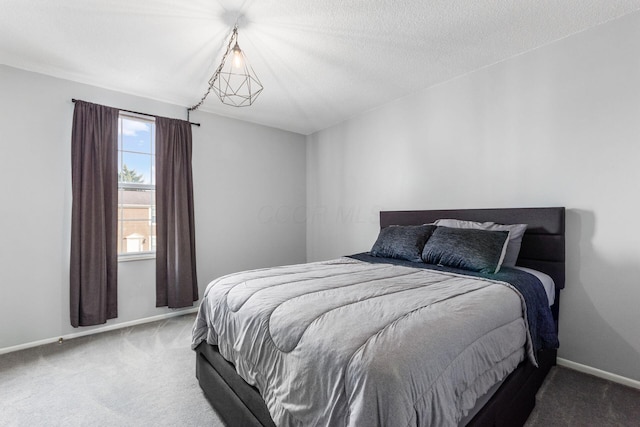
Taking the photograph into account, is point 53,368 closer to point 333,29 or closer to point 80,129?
point 80,129

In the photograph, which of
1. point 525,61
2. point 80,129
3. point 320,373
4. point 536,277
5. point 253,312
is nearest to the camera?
point 320,373

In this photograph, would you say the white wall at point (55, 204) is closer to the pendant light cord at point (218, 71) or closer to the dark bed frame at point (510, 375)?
the pendant light cord at point (218, 71)

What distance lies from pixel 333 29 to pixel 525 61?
164cm

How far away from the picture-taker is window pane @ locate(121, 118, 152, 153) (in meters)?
3.21

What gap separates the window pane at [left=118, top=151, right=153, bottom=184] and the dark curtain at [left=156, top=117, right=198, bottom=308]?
149 mm

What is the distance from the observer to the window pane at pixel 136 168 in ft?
10.4

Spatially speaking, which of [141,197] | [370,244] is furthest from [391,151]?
[141,197]

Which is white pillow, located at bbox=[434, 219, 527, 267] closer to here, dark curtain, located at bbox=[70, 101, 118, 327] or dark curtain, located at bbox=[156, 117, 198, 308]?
dark curtain, located at bbox=[156, 117, 198, 308]

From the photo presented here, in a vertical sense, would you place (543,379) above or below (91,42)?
below

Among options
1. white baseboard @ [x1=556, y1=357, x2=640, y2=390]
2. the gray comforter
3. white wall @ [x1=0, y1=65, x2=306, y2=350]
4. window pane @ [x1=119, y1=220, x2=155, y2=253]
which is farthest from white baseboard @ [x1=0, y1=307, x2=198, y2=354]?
white baseboard @ [x1=556, y1=357, x2=640, y2=390]

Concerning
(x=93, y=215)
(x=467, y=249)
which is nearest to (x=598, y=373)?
(x=467, y=249)

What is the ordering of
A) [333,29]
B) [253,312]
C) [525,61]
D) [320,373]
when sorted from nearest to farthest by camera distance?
[320,373], [253,312], [333,29], [525,61]

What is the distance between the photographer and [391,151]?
352cm

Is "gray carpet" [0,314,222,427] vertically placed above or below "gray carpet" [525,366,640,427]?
above
